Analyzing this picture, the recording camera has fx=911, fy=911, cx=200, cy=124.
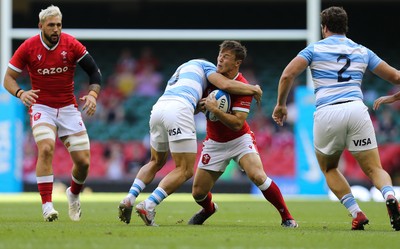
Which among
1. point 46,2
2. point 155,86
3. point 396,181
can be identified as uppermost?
point 46,2

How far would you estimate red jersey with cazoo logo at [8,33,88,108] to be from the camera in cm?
1012

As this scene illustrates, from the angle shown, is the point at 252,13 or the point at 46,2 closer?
the point at 46,2

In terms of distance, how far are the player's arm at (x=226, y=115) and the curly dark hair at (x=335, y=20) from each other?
4.04 feet

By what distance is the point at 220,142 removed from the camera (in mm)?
9570

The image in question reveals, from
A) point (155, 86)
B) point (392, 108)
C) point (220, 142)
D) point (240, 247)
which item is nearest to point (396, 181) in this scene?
point (392, 108)

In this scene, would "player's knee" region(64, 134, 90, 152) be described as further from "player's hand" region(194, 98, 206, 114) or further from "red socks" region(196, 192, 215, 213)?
"player's hand" region(194, 98, 206, 114)

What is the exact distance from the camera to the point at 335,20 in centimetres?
897

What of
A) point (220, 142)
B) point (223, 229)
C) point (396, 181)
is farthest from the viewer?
point (396, 181)

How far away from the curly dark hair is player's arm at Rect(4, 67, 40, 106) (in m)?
3.18

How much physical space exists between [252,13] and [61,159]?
27.9ft

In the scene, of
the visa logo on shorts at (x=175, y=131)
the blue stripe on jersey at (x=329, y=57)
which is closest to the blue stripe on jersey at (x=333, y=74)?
the blue stripe on jersey at (x=329, y=57)

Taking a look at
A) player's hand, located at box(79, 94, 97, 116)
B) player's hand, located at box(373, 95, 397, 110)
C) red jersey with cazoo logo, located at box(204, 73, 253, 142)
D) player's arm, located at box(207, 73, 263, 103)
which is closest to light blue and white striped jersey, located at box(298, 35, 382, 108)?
player's hand, located at box(373, 95, 397, 110)

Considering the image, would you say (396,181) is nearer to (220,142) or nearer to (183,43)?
(183,43)

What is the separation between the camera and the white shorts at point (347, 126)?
8742 mm
